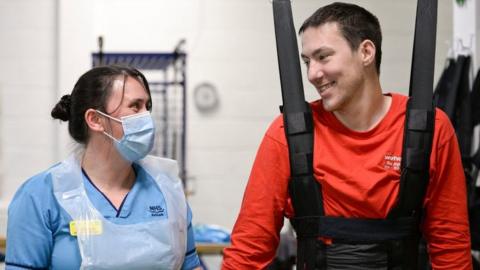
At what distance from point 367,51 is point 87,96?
0.83m

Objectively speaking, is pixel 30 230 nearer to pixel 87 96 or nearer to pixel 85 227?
pixel 85 227

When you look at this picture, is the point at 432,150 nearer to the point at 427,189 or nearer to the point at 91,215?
the point at 427,189

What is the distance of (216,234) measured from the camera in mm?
2877

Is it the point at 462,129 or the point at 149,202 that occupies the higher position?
the point at 462,129

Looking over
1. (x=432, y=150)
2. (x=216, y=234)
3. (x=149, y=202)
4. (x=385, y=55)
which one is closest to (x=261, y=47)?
(x=385, y=55)

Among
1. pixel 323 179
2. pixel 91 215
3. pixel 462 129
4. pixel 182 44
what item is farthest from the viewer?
pixel 182 44

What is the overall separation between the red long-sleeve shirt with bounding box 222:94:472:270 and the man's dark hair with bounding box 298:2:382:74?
197mm

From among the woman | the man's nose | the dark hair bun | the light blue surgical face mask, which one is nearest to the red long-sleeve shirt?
the man's nose

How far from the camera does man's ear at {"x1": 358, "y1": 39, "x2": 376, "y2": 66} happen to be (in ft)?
4.74

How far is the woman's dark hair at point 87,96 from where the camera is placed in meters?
1.78

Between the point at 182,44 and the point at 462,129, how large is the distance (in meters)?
1.58

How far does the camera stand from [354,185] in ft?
4.46

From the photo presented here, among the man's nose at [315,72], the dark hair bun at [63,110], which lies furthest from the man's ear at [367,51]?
the dark hair bun at [63,110]

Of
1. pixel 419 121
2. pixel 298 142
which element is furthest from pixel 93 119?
pixel 419 121
